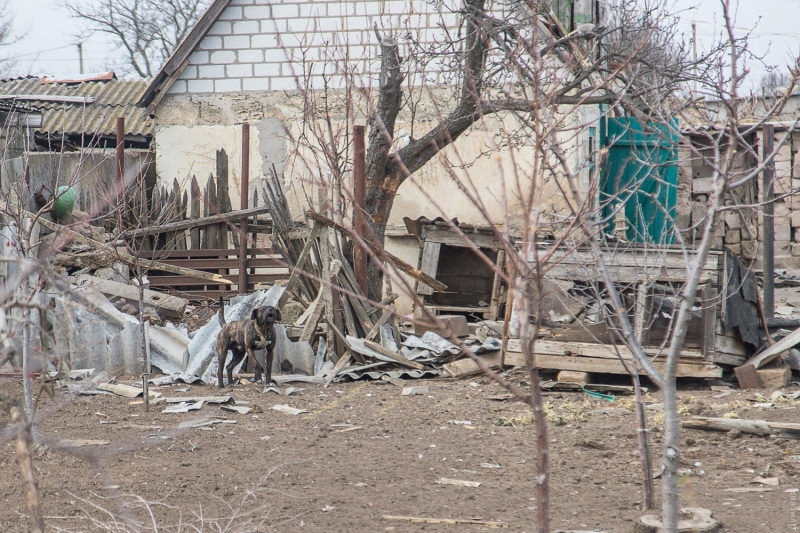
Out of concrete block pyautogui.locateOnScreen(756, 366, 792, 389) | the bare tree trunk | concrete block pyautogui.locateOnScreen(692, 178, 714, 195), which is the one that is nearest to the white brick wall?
concrete block pyautogui.locateOnScreen(692, 178, 714, 195)

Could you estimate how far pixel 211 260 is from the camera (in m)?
12.0

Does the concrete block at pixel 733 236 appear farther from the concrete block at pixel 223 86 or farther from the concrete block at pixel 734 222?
the concrete block at pixel 223 86

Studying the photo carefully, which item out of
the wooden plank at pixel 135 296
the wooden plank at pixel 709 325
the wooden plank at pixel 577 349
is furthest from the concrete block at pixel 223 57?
the wooden plank at pixel 709 325

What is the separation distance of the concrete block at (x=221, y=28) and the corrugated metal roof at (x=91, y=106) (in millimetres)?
1980

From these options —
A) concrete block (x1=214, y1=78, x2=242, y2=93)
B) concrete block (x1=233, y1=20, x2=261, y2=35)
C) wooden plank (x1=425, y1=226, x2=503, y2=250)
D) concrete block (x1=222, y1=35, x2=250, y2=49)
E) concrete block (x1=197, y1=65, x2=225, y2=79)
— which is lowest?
wooden plank (x1=425, y1=226, x2=503, y2=250)

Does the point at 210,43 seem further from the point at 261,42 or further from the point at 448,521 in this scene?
the point at 448,521

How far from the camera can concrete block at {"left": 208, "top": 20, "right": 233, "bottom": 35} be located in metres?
14.5

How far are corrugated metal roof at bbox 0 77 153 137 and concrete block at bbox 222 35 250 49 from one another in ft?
6.41

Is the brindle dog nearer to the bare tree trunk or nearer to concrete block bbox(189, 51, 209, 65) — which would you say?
the bare tree trunk

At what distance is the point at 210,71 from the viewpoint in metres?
14.6

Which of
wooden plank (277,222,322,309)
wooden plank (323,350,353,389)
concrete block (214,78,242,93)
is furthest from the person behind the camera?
concrete block (214,78,242,93)

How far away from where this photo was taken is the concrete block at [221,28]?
47.6 ft

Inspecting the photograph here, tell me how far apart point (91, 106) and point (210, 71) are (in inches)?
289

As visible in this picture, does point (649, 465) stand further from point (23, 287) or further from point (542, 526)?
point (23, 287)
